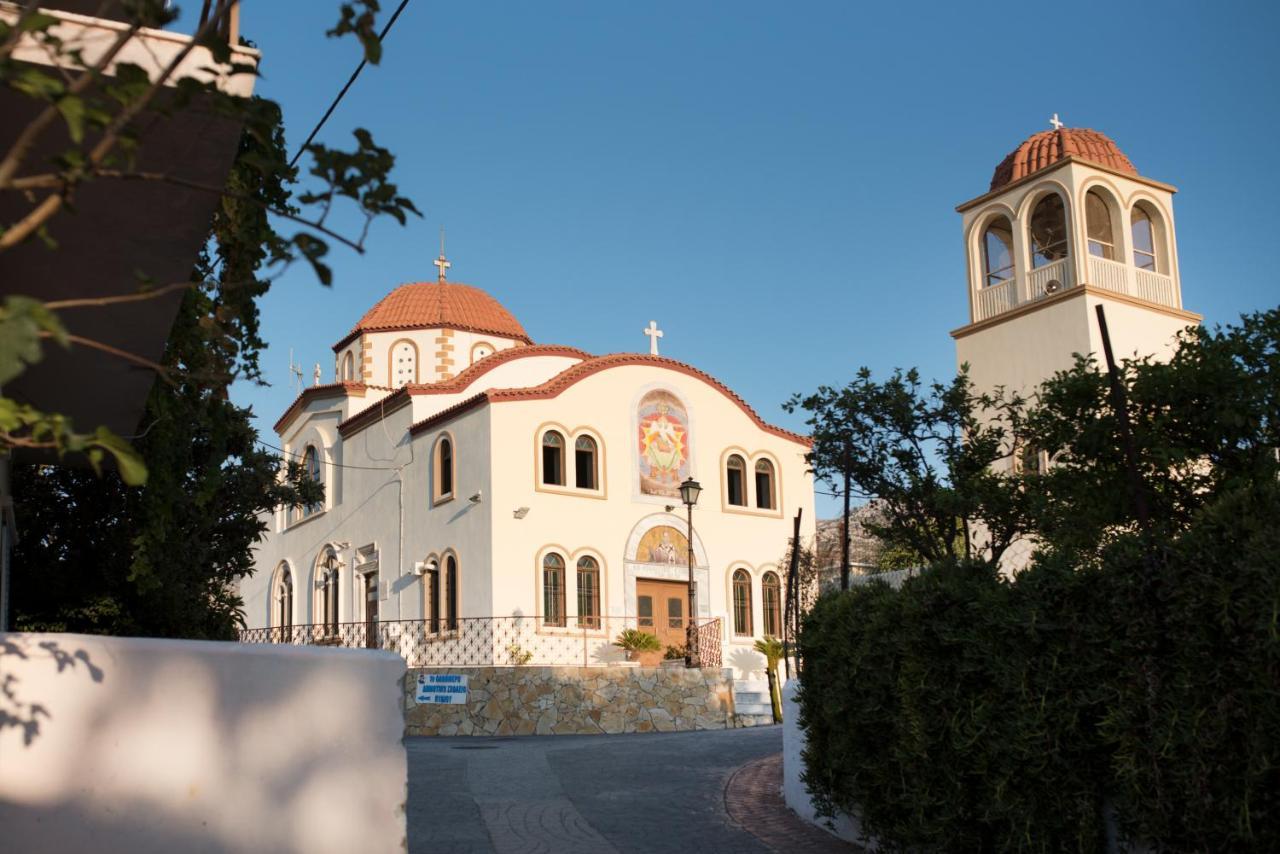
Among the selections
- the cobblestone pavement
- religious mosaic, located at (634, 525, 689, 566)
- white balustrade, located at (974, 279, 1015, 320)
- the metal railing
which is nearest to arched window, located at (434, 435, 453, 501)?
the metal railing

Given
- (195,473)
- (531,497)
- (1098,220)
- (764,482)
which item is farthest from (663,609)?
(195,473)

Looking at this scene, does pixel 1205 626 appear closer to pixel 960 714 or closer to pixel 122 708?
pixel 960 714

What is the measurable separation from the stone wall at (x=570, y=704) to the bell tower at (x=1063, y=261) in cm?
926

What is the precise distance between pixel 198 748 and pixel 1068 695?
446 centimetres

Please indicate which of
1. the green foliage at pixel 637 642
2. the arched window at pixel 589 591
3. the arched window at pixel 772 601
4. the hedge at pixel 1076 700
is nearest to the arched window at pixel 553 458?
the arched window at pixel 589 591

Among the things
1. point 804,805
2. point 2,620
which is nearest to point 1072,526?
point 804,805

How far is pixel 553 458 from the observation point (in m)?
28.5

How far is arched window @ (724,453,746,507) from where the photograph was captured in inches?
1228

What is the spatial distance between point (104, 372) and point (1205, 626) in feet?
20.6

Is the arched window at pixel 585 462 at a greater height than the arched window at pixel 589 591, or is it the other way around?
the arched window at pixel 585 462

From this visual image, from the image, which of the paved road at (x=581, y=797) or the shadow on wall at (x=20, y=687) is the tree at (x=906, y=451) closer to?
the paved road at (x=581, y=797)

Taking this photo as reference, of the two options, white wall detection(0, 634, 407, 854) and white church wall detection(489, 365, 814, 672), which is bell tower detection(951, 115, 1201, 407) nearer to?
white church wall detection(489, 365, 814, 672)

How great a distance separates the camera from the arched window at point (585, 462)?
94.4ft

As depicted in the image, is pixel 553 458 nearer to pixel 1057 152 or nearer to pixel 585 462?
pixel 585 462
